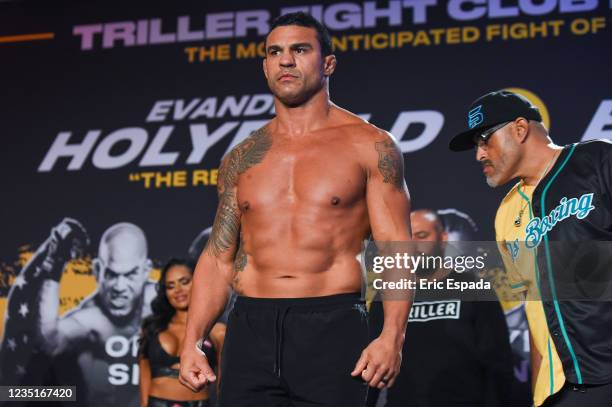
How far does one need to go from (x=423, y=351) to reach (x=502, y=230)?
1.12 m

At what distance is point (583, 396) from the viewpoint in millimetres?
Answer: 2389

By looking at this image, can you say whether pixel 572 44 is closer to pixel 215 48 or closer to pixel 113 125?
pixel 215 48

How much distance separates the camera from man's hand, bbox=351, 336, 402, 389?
2.24m

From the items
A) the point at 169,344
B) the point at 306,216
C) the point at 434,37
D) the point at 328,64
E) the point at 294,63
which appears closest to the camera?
the point at 306,216

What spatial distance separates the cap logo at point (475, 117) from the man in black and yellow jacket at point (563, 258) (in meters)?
0.09

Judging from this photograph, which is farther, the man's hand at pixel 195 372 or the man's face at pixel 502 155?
the man's face at pixel 502 155

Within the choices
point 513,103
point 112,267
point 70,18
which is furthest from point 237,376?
point 70,18

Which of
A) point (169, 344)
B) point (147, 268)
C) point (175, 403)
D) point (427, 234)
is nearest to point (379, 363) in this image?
point (427, 234)

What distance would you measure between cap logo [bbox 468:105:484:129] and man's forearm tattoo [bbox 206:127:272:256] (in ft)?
2.23

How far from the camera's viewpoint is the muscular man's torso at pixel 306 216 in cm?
243

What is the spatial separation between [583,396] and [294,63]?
1.28 meters

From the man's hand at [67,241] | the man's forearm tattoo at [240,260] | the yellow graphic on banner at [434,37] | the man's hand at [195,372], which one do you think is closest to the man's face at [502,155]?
the man's forearm tattoo at [240,260]

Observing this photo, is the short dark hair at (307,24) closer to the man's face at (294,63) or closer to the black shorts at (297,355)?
the man's face at (294,63)

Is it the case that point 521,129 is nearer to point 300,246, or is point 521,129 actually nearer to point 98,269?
point 300,246
